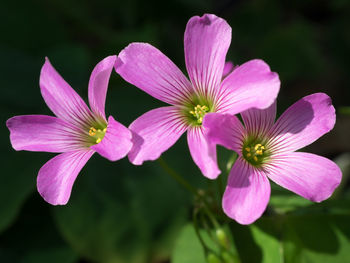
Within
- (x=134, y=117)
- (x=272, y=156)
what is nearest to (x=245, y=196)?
(x=272, y=156)

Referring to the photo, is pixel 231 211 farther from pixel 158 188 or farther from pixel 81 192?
pixel 81 192

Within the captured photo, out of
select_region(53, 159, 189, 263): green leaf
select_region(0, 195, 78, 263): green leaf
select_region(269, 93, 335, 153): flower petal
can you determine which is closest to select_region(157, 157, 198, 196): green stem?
select_region(269, 93, 335, 153): flower petal

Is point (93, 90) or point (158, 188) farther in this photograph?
point (158, 188)

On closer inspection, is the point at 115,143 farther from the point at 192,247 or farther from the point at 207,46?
the point at 192,247

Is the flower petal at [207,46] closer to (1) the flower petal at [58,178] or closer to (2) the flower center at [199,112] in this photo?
(2) the flower center at [199,112]

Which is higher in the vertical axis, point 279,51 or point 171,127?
point 171,127

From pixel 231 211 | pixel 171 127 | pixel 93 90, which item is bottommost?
pixel 231 211

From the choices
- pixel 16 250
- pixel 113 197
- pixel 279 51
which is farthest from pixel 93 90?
pixel 279 51
